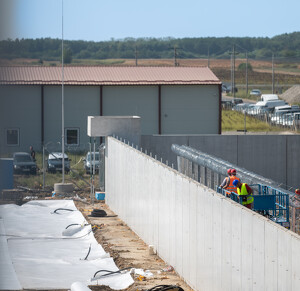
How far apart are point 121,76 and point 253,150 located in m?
16.5

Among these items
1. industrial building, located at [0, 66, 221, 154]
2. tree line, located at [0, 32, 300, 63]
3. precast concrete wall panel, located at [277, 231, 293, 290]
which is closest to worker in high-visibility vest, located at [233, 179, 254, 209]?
precast concrete wall panel, located at [277, 231, 293, 290]

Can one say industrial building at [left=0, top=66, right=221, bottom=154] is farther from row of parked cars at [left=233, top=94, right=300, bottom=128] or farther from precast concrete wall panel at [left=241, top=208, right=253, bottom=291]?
precast concrete wall panel at [left=241, top=208, right=253, bottom=291]

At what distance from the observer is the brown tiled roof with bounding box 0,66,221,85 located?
46.0 m

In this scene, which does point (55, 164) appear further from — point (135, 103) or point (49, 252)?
point (49, 252)

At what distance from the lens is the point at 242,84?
434 feet

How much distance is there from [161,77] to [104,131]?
21.6 meters

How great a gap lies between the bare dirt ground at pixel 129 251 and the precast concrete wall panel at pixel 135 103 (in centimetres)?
2159

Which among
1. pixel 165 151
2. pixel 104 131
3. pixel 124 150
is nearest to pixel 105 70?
pixel 165 151

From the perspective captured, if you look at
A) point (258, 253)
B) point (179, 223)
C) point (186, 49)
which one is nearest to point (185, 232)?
point (179, 223)

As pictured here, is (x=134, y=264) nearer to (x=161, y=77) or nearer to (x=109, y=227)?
(x=109, y=227)

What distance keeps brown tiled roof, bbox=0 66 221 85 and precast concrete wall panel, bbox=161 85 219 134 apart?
2.21 ft

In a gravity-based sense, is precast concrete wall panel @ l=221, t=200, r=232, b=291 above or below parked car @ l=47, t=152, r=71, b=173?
above

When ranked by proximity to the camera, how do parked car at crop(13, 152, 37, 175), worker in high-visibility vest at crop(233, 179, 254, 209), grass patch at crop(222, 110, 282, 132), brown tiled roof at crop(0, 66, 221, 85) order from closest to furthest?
worker in high-visibility vest at crop(233, 179, 254, 209), parked car at crop(13, 152, 37, 175), brown tiled roof at crop(0, 66, 221, 85), grass patch at crop(222, 110, 282, 132)

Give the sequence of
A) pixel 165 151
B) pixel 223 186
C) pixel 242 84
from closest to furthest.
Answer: pixel 223 186 → pixel 165 151 → pixel 242 84
